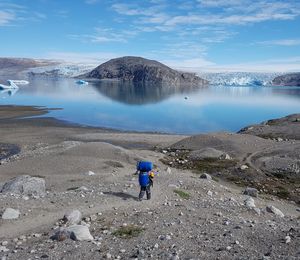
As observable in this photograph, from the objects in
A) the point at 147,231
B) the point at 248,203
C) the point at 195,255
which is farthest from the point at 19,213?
the point at 248,203

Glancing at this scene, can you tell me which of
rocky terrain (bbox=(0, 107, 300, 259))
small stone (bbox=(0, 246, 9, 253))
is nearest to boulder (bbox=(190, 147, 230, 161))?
rocky terrain (bbox=(0, 107, 300, 259))

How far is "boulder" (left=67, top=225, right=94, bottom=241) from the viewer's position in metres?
13.0

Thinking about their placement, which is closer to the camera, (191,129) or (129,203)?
(129,203)

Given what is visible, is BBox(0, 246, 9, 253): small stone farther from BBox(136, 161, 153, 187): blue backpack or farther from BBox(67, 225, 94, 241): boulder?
BBox(136, 161, 153, 187): blue backpack

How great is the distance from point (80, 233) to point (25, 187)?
7.12 metres

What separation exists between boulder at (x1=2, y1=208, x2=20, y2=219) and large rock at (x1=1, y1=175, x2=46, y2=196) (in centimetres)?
359

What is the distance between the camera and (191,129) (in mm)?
57125

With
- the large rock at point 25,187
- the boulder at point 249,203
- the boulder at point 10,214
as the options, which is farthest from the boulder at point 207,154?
the boulder at point 10,214

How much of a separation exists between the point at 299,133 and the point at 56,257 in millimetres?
36317

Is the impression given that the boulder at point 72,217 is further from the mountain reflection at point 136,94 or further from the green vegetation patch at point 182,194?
the mountain reflection at point 136,94

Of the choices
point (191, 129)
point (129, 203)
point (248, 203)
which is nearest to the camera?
point (129, 203)

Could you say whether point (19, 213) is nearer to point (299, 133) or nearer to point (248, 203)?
point (248, 203)

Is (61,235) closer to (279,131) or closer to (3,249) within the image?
(3,249)

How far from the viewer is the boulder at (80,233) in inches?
511
